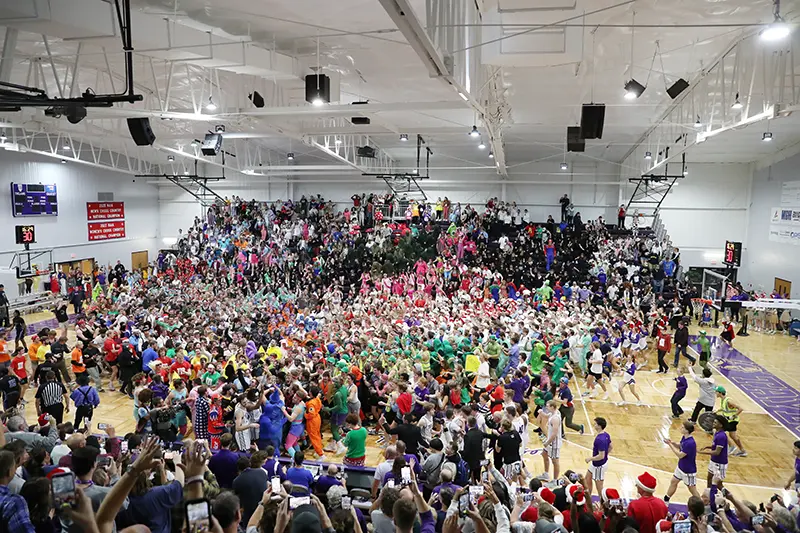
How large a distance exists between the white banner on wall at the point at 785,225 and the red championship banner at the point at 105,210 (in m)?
28.9

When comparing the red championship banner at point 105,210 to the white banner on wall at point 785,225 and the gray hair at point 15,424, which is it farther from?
the white banner on wall at point 785,225

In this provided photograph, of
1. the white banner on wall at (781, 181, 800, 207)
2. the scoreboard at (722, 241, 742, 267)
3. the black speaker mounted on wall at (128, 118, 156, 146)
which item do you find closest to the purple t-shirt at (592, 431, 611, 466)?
the black speaker mounted on wall at (128, 118, 156, 146)

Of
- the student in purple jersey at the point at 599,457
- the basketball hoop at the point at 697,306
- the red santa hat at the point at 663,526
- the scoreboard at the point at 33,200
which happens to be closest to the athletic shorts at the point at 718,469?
the student in purple jersey at the point at 599,457

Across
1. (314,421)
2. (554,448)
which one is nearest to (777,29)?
(554,448)

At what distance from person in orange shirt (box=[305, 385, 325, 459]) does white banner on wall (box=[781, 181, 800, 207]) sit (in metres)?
18.2

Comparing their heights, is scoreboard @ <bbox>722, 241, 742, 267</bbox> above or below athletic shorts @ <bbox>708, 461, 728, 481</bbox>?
above

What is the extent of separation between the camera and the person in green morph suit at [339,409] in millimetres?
8023

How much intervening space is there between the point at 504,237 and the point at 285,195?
12.5m

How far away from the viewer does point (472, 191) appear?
26.2 metres

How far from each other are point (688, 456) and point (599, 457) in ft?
3.42

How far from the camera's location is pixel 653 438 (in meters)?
8.55

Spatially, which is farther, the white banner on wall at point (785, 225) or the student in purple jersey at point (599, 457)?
the white banner on wall at point (785, 225)

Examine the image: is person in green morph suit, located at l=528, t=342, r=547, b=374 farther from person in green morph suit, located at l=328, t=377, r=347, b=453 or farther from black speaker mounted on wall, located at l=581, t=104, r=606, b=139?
black speaker mounted on wall, located at l=581, t=104, r=606, b=139

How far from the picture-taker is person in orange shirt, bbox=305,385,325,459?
7676 mm
